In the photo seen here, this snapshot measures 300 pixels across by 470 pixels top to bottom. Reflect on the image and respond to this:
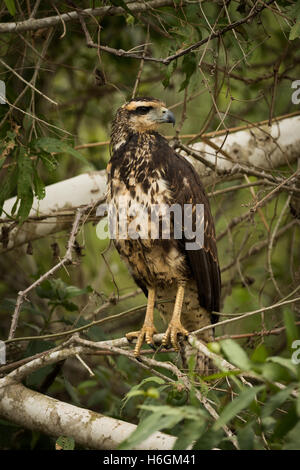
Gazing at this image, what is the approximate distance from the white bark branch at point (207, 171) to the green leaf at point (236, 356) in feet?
7.01

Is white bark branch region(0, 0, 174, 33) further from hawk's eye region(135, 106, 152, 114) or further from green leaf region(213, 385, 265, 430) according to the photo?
green leaf region(213, 385, 265, 430)

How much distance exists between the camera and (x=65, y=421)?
2936 millimetres

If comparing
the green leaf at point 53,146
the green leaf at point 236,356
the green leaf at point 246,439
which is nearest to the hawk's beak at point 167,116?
the green leaf at point 53,146

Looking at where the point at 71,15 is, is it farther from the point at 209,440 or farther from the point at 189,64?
the point at 209,440

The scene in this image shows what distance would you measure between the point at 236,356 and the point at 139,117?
218 centimetres

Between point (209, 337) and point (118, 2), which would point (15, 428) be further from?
point (118, 2)

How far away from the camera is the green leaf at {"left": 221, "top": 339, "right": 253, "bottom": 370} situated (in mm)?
1844

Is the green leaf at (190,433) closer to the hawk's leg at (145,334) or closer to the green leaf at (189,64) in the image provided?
the hawk's leg at (145,334)

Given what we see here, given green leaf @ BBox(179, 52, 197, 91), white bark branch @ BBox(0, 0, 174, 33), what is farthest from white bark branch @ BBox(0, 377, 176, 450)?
green leaf @ BBox(179, 52, 197, 91)
